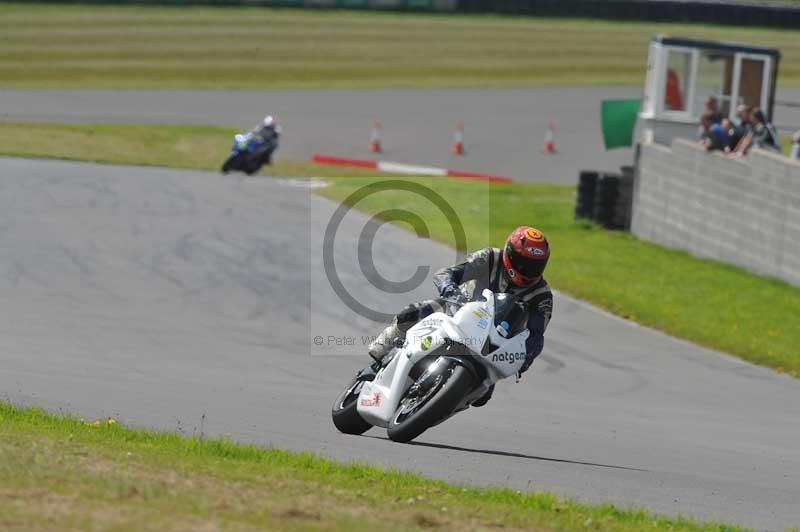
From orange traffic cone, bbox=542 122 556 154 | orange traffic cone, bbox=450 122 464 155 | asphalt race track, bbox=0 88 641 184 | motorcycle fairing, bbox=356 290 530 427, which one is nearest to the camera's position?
motorcycle fairing, bbox=356 290 530 427

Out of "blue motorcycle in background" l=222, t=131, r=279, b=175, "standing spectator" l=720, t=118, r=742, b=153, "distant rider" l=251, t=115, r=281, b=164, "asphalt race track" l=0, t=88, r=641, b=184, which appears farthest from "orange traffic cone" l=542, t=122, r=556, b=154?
"standing spectator" l=720, t=118, r=742, b=153

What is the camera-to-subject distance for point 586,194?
24.3m

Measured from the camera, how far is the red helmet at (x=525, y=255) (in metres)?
9.25

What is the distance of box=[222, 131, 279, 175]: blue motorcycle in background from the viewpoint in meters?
28.2

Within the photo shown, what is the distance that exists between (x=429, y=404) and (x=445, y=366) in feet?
1.05

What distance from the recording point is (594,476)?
8.88m

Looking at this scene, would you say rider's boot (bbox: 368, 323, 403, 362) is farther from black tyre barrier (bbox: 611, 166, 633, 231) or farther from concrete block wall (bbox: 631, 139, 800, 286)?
black tyre barrier (bbox: 611, 166, 633, 231)

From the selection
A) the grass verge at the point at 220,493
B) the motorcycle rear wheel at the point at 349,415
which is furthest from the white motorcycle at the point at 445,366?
the grass verge at the point at 220,493

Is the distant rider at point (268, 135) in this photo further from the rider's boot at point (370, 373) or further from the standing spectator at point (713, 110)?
the rider's boot at point (370, 373)

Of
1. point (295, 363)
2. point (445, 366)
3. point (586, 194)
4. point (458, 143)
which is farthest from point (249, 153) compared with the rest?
point (445, 366)

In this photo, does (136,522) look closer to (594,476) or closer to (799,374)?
(594,476)

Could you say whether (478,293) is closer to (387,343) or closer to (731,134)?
(387,343)

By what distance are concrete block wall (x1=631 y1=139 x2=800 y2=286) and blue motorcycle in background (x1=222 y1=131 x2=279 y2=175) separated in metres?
8.61

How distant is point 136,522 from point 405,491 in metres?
1.94
